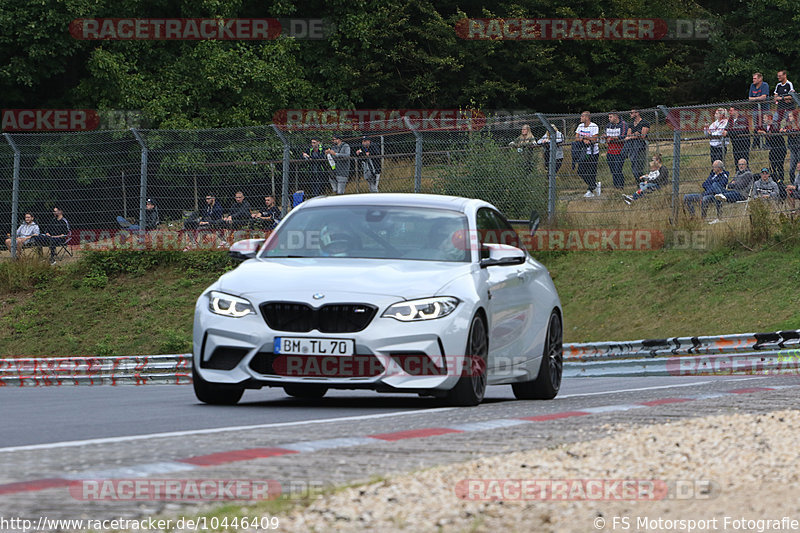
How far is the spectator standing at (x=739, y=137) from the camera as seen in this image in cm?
2347

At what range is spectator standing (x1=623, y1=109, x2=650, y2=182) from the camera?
24.5 meters

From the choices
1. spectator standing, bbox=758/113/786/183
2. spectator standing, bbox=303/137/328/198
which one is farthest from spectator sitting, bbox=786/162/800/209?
spectator standing, bbox=303/137/328/198

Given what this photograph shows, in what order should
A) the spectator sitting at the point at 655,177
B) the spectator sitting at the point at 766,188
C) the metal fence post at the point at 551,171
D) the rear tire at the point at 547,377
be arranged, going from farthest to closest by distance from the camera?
1. the metal fence post at the point at 551,171
2. the spectator sitting at the point at 655,177
3. the spectator sitting at the point at 766,188
4. the rear tire at the point at 547,377

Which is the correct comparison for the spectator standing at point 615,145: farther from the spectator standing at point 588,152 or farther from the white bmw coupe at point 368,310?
the white bmw coupe at point 368,310

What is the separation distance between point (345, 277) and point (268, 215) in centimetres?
1666

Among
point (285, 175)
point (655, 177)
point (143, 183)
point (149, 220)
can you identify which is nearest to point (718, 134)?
point (655, 177)

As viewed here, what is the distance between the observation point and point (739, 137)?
23562 millimetres

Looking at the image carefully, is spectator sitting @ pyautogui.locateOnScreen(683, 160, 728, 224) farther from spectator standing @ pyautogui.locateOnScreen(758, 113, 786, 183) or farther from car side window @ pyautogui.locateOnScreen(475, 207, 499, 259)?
car side window @ pyautogui.locateOnScreen(475, 207, 499, 259)

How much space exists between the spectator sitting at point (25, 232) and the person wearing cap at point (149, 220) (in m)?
1.80

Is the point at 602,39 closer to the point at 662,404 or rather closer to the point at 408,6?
the point at 408,6

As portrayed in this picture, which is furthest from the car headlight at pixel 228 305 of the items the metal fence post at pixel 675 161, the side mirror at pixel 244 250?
the metal fence post at pixel 675 161

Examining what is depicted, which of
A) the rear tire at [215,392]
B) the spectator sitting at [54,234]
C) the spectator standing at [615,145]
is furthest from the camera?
the spectator sitting at [54,234]

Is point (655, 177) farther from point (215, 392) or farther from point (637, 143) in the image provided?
point (215, 392)

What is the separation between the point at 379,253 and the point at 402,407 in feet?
4.00
